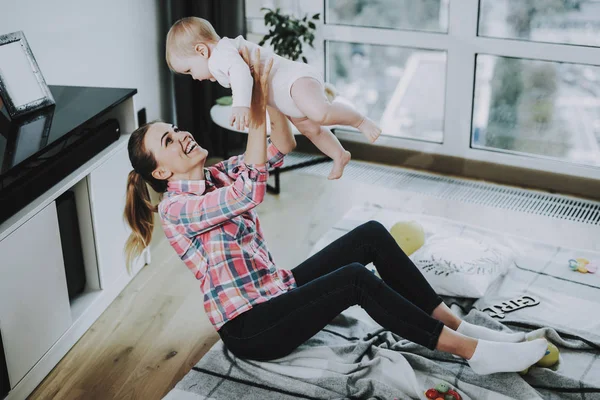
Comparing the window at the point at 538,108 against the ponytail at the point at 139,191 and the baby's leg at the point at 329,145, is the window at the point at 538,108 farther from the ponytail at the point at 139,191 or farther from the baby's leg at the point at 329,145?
the ponytail at the point at 139,191

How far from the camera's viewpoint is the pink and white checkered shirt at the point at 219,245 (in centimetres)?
192

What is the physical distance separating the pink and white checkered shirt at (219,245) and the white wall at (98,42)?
113cm

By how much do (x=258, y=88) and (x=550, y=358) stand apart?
1.15 metres

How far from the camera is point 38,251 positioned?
85.8 inches

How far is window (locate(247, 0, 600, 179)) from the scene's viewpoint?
3.37 metres

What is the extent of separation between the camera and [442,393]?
6.57ft

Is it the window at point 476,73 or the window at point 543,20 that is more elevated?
the window at point 543,20

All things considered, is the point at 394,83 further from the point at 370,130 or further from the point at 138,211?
the point at 138,211

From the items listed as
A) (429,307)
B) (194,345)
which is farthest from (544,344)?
(194,345)

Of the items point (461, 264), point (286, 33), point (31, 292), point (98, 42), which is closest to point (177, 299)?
point (31, 292)

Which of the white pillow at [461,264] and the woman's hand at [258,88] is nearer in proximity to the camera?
the woman's hand at [258,88]

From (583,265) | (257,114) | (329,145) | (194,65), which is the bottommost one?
(583,265)

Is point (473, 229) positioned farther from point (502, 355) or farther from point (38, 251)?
point (38, 251)

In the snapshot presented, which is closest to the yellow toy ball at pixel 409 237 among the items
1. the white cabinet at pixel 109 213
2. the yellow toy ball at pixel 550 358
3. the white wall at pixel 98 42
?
the yellow toy ball at pixel 550 358
